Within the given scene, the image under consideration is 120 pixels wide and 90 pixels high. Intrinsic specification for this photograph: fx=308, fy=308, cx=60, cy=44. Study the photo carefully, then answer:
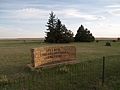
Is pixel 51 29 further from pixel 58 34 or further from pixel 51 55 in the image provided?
pixel 51 55

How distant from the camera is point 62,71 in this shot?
17.1 meters

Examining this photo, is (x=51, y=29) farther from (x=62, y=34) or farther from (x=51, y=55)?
(x=51, y=55)

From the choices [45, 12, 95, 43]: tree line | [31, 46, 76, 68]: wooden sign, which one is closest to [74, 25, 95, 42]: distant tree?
[45, 12, 95, 43]: tree line

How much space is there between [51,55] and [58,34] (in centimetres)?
5179

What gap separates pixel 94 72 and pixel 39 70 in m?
3.65

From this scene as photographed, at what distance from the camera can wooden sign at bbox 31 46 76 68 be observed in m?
20.3

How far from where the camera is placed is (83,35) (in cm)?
7588

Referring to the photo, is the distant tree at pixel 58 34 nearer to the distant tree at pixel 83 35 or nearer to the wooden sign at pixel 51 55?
the distant tree at pixel 83 35

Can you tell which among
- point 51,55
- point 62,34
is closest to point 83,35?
point 62,34

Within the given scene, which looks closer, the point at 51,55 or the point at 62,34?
the point at 51,55

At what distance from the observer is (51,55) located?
22.4 meters

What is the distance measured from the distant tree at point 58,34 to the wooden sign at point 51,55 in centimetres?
4725

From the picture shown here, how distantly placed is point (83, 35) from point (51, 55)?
177 feet

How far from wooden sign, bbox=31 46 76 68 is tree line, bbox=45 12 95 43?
47.2 m
